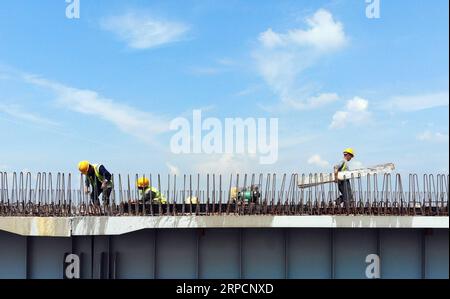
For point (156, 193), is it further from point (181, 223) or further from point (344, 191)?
point (344, 191)

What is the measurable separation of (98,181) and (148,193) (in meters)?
1.45

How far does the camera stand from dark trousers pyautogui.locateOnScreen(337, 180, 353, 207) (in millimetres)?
10911

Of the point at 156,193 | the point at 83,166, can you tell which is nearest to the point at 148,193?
the point at 156,193

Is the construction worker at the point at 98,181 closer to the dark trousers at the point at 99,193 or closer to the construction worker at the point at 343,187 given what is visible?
the dark trousers at the point at 99,193

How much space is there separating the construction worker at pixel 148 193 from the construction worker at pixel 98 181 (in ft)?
2.52

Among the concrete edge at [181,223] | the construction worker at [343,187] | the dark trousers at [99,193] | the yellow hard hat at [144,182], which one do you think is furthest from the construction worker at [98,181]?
the construction worker at [343,187]

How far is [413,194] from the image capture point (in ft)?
34.5

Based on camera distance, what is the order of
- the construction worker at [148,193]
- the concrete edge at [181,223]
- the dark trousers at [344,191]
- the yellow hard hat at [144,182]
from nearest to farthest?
the concrete edge at [181,223] → the construction worker at [148,193] → the yellow hard hat at [144,182] → the dark trousers at [344,191]

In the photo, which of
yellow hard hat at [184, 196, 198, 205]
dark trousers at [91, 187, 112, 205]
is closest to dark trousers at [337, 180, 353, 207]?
yellow hard hat at [184, 196, 198, 205]

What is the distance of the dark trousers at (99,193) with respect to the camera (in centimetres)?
1037
